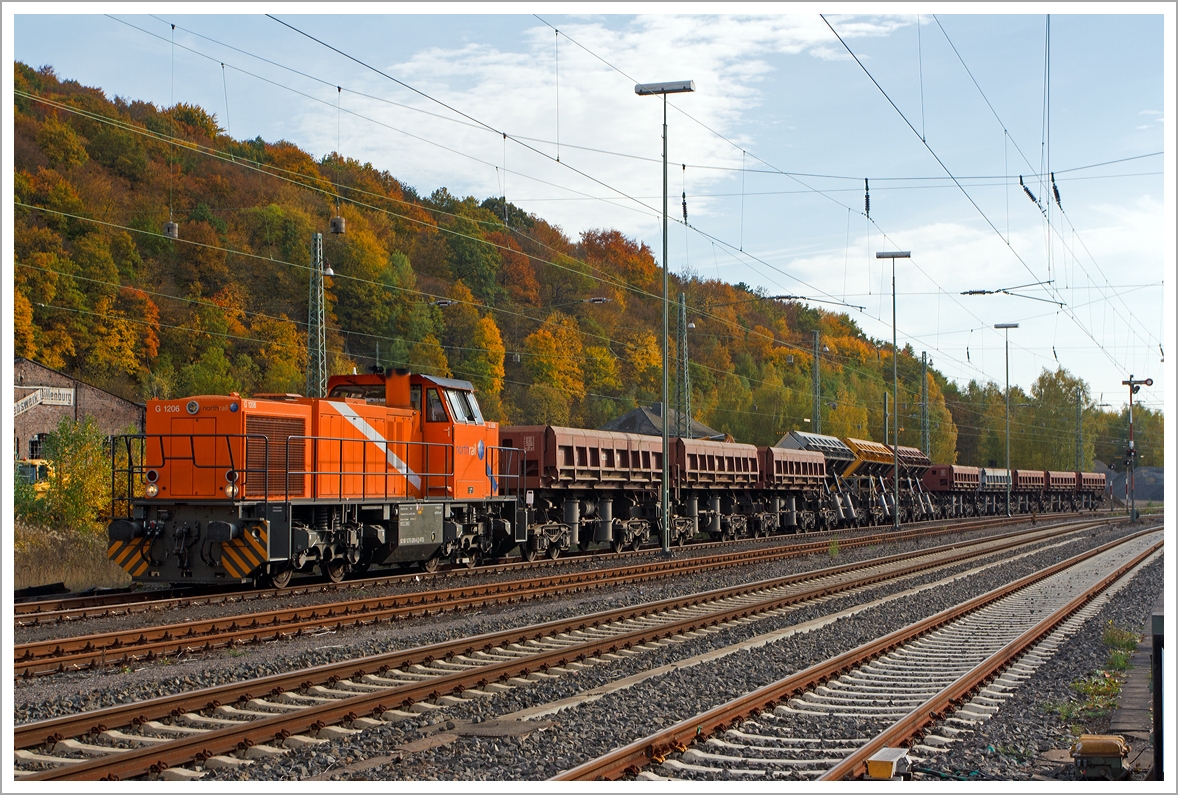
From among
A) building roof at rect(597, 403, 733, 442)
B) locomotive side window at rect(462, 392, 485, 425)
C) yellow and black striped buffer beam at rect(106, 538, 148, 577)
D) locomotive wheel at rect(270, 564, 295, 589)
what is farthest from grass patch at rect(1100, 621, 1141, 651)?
building roof at rect(597, 403, 733, 442)

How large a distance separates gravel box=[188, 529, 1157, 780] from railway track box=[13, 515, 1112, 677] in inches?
154

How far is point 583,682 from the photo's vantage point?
949 cm

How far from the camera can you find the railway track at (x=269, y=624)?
33.2 feet

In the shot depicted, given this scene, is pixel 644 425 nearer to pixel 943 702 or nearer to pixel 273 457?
pixel 273 457

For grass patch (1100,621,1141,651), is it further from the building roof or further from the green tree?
the building roof

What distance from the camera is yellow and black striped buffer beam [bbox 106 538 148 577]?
48.8ft

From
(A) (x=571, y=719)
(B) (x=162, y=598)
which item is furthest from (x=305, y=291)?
(A) (x=571, y=719)

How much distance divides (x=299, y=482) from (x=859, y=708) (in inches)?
390

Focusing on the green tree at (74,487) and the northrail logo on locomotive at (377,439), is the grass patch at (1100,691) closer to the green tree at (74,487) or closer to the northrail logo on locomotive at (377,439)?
the northrail logo on locomotive at (377,439)

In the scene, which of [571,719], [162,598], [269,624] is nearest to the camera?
[571,719]

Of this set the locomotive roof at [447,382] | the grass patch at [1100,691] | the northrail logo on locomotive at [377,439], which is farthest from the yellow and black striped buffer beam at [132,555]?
the grass patch at [1100,691]

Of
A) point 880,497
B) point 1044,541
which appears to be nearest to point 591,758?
point 1044,541

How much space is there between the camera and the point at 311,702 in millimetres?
8367

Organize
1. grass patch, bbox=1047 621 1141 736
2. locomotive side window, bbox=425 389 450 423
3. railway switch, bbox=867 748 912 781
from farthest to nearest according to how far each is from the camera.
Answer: locomotive side window, bbox=425 389 450 423
grass patch, bbox=1047 621 1141 736
railway switch, bbox=867 748 912 781
